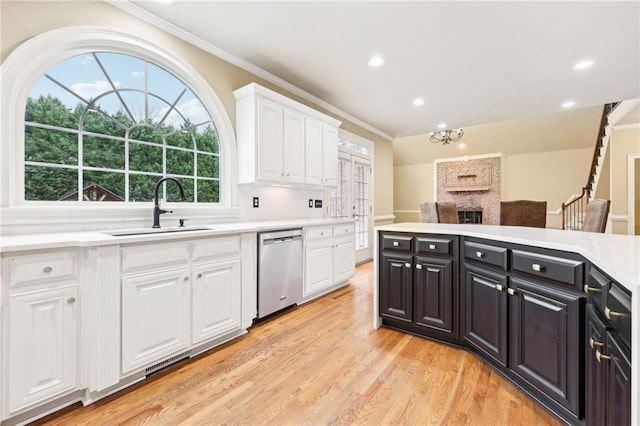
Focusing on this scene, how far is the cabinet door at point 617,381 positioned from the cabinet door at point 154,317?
2225mm

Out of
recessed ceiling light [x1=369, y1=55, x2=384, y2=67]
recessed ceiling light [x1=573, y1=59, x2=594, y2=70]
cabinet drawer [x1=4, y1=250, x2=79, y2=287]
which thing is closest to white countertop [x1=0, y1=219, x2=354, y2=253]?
cabinet drawer [x1=4, y1=250, x2=79, y2=287]

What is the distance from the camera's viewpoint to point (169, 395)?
1.70 m

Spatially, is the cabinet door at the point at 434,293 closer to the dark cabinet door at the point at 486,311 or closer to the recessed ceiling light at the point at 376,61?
the dark cabinet door at the point at 486,311

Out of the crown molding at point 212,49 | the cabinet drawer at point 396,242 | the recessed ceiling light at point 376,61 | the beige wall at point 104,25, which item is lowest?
the cabinet drawer at point 396,242

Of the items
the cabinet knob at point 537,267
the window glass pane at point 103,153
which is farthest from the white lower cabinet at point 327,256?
the cabinet knob at point 537,267

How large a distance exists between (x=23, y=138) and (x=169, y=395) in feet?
6.15

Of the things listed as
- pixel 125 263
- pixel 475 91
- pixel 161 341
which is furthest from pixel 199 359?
pixel 475 91

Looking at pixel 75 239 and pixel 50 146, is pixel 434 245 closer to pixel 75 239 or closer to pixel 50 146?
pixel 75 239

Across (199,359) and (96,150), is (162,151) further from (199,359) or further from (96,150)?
(199,359)

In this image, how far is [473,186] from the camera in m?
8.92

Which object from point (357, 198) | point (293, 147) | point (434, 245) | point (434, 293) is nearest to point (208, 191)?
point (293, 147)

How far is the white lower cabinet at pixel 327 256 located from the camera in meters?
3.26

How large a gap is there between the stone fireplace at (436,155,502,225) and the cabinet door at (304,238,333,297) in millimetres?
7205

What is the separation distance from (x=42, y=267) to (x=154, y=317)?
2.14 feet
